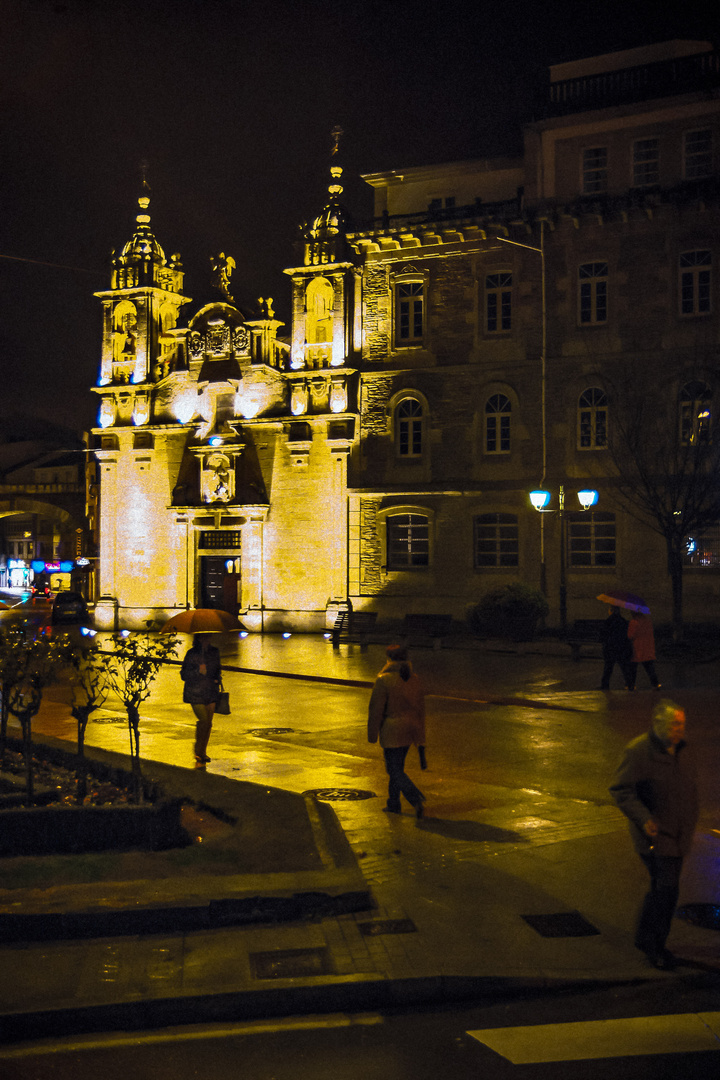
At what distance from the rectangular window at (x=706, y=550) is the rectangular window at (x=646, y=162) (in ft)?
38.8

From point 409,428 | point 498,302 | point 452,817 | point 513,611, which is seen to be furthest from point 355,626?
point 452,817

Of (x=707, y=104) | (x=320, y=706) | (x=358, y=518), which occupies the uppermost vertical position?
(x=707, y=104)

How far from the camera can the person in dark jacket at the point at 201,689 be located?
1238cm

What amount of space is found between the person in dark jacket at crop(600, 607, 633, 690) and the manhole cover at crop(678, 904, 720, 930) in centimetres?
1208

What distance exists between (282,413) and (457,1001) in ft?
Answer: 114

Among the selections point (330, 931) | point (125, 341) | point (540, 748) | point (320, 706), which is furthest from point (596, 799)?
point (125, 341)

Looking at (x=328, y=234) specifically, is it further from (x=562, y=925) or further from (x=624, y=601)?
(x=562, y=925)

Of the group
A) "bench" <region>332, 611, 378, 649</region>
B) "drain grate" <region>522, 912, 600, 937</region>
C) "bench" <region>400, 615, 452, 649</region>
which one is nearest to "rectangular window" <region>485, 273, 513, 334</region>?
"bench" <region>400, 615, 452, 649</region>

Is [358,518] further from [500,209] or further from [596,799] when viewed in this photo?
[596,799]

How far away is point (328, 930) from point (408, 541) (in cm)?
3012

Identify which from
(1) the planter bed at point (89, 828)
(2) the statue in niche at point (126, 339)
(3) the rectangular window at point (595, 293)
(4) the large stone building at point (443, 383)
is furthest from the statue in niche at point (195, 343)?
(1) the planter bed at point (89, 828)

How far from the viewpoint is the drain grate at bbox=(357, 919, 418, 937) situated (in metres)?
6.62

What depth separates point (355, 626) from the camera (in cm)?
3522

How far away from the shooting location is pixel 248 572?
39406 millimetres
